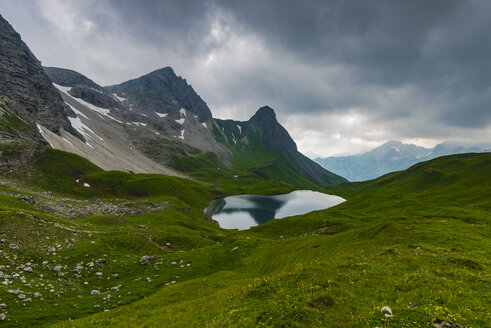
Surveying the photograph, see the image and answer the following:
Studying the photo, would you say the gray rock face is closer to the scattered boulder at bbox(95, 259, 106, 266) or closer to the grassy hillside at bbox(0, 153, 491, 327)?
the grassy hillside at bbox(0, 153, 491, 327)

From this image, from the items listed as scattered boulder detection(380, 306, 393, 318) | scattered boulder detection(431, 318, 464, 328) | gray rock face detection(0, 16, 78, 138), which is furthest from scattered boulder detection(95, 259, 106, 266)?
gray rock face detection(0, 16, 78, 138)

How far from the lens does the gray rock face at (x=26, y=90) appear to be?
5438 inches

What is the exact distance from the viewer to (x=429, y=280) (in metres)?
12.7

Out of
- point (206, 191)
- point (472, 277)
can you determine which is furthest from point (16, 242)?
point (206, 191)

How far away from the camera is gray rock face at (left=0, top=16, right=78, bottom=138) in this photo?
138 metres

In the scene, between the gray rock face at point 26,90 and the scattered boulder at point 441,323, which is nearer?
the scattered boulder at point 441,323

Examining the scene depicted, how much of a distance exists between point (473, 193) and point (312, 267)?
92975 mm

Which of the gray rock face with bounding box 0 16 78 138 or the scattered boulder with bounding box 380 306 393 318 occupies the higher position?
the gray rock face with bounding box 0 16 78 138

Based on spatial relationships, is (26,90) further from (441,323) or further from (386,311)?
(441,323)

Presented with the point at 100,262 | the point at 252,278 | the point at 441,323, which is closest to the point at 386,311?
the point at 441,323

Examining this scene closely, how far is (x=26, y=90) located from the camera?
152750 millimetres

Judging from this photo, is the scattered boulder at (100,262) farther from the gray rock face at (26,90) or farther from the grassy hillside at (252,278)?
the gray rock face at (26,90)

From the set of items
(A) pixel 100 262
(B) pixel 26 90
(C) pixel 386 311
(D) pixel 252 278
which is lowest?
(D) pixel 252 278

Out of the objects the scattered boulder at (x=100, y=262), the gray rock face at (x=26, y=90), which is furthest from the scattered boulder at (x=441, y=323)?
the gray rock face at (x=26, y=90)
